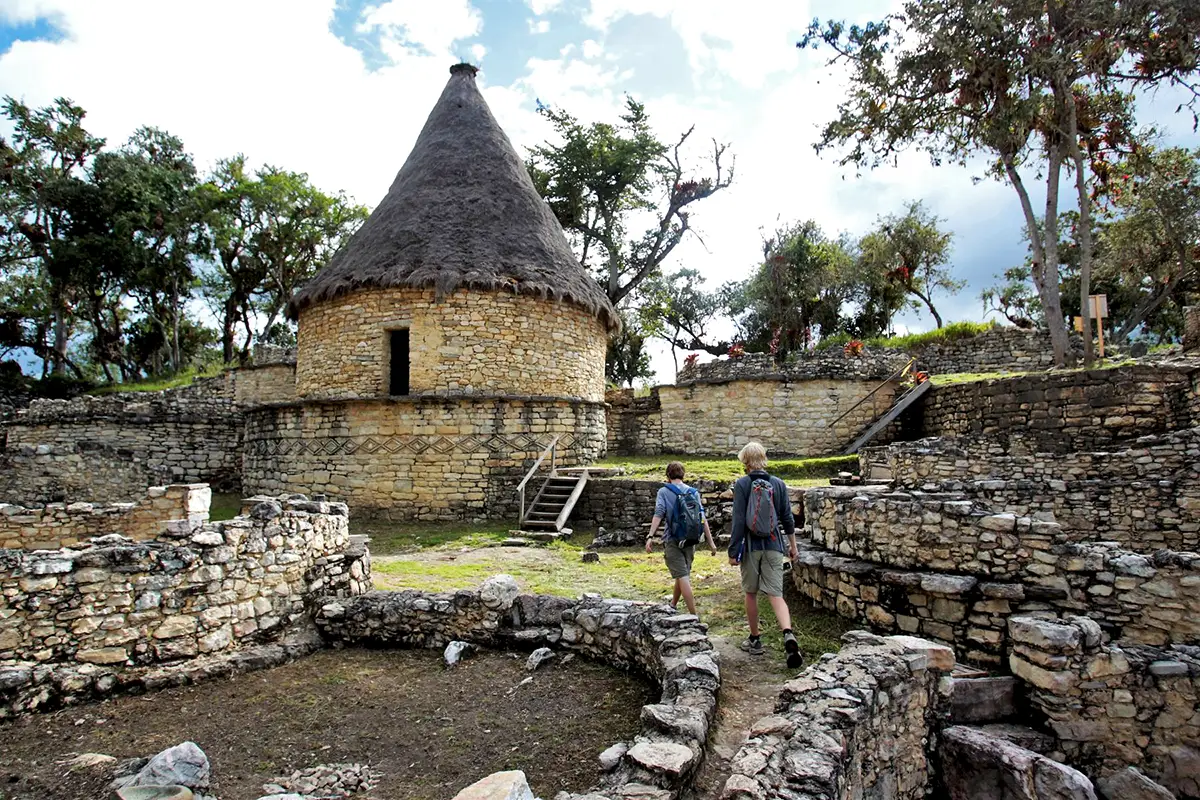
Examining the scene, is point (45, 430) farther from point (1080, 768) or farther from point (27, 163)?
point (1080, 768)

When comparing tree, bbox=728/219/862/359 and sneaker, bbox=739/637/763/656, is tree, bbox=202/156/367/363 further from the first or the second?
sneaker, bbox=739/637/763/656

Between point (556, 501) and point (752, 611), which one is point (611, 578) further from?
point (556, 501)

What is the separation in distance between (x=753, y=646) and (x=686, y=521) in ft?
3.84

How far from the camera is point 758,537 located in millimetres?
4930

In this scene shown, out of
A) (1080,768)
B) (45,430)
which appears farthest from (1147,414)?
(45,430)

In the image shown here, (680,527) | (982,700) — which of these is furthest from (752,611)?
(982,700)

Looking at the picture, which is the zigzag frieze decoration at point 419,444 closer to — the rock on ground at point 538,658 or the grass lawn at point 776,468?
the grass lawn at point 776,468

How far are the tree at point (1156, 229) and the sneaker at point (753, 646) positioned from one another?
768 inches

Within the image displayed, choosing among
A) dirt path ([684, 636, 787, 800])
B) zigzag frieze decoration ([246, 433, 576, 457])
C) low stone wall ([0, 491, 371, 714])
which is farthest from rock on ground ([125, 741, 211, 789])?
zigzag frieze decoration ([246, 433, 576, 457])

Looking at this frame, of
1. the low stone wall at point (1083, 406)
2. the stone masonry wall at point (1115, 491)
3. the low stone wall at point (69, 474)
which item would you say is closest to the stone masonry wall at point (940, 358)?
the low stone wall at point (1083, 406)

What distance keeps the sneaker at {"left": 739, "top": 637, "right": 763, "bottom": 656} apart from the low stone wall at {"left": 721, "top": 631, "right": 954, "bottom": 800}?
886 mm

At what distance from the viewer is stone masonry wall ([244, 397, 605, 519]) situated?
43.0ft

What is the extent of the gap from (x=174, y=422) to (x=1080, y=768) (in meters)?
21.7

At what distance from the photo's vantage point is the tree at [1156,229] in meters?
20.1
